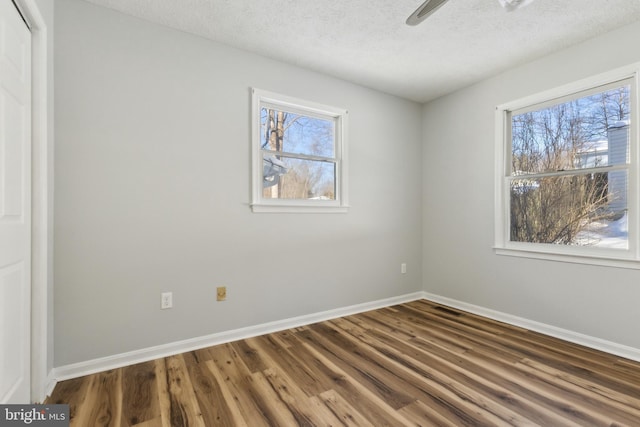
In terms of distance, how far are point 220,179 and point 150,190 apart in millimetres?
526

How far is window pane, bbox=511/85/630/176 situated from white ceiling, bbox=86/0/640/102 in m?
0.53

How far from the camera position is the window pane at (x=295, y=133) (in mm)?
2852

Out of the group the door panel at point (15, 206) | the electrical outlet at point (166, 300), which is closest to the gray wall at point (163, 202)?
the electrical outlet at point (166, 300)

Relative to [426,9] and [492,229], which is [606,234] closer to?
[492,229]

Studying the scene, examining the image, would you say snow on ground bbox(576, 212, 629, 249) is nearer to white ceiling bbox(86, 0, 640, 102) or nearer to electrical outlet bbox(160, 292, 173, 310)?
white ceiling bbox(86, 0, 640, 102)

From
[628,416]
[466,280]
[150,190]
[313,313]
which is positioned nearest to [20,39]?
[150,190]

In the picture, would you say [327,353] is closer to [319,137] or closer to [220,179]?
[220,179]

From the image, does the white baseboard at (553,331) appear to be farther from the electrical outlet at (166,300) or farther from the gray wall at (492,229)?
the electrical outlet at (166,300)

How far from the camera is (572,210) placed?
2.68m

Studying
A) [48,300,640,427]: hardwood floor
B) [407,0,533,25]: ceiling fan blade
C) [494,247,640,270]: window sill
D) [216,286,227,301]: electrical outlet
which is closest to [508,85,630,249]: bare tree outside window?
[494,247,640,270]: window sill

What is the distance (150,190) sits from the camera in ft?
7.41

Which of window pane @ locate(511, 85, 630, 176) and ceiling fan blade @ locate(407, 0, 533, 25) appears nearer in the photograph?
ceiling fan blade @ locate(407, 0, 533, 25)

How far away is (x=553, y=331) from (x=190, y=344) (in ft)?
10.1

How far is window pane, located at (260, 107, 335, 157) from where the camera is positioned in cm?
285
